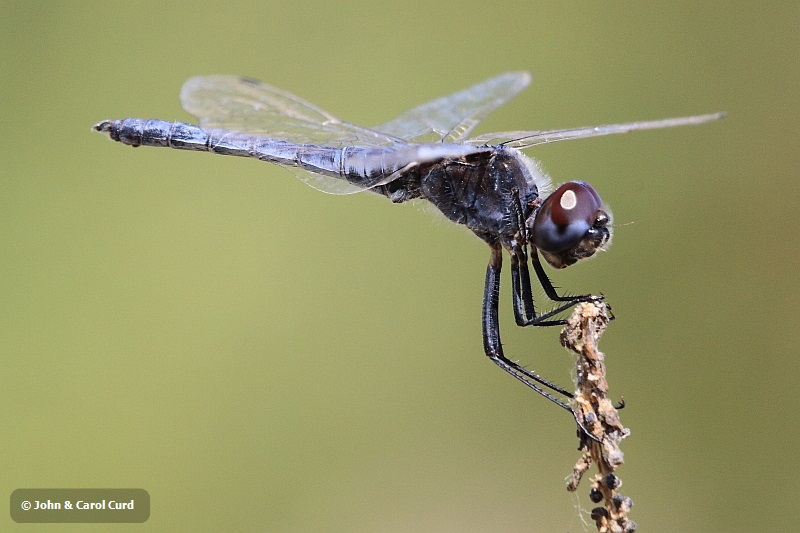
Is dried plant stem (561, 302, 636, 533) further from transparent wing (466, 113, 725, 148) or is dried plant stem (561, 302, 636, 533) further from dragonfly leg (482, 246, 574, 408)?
dragonfly leg (482, 246, 574, 408)

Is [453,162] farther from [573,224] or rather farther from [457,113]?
[573,224]

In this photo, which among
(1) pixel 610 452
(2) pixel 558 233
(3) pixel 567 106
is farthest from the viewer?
(3) pixel 567 106

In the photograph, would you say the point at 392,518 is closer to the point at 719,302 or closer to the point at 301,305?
the point at 301,305

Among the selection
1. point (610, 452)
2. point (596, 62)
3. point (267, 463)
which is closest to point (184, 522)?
point (267, 463)


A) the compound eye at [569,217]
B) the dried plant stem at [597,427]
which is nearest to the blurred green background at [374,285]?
the compound eye at [569,217]

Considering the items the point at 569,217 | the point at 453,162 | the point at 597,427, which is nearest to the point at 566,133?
the point at 569,217

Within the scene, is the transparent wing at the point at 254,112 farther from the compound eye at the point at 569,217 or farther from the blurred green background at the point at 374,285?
the compound eye at the point at 569,217
